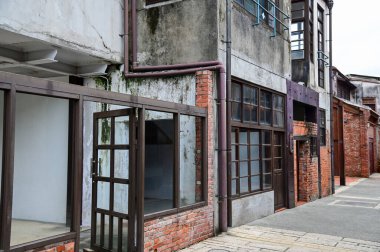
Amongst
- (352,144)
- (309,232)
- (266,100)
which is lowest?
(309,232)

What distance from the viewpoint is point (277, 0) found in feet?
34.9

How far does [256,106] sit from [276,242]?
334cm

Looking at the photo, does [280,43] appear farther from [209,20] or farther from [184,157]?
[184,157]

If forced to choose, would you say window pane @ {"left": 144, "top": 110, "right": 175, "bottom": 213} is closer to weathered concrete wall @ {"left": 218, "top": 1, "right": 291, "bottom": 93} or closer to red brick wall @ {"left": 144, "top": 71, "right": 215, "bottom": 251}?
red brick wall @ {"left": 144, "top": 71, "right": 215, "bottom": 251}

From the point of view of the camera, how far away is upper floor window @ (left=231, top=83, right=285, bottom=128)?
8.48 metres

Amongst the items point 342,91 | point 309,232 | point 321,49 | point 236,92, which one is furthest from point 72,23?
point 342,91

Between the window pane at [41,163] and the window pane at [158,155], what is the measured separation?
1.78m

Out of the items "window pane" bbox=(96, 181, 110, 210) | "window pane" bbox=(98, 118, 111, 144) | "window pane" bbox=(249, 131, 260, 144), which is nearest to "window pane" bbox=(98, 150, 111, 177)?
"window pane" bbox=(98, 118, 111, 144)

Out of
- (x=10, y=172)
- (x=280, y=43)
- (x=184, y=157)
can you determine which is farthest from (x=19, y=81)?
(x=280, y=43)

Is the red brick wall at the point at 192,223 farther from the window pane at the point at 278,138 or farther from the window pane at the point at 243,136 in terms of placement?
the window pane at the point at 278,138

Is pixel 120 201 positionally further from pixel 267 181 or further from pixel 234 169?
pixel 267 181

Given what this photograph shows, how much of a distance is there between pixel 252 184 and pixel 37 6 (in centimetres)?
563

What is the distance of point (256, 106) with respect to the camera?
30.4 feet

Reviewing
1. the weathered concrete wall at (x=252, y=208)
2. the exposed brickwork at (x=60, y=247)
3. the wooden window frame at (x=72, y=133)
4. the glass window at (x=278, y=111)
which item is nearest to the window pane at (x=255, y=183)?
the weathered concrete wall at (x=252, y=208)
